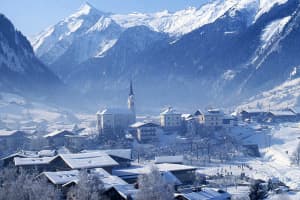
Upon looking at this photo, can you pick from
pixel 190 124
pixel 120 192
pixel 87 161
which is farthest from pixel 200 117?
pixel 120 192

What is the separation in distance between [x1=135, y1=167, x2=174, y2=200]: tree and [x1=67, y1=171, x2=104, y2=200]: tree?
2578 mm

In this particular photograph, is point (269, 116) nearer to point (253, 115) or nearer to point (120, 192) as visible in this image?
point (253, 115)

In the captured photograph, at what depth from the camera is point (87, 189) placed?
31.2m

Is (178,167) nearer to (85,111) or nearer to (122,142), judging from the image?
(122,142)

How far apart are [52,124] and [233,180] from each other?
6874 cm

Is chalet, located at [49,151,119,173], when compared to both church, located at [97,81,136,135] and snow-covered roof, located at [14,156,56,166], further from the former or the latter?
church, located at [97,81,136,135]

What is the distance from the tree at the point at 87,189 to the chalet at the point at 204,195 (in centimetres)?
486

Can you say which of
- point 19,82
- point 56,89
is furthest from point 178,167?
point 56,89

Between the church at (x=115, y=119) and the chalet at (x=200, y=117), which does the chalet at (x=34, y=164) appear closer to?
the church at (x=115, y=119)

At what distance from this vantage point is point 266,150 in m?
85.0

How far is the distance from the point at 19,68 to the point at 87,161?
413 feet

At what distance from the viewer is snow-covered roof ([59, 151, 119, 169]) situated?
45.7 metres

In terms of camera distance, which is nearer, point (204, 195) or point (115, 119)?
point (204, 195)

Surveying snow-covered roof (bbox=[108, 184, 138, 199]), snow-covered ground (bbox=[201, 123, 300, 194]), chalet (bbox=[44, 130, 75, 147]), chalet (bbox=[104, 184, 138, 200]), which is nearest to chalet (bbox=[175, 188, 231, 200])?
snow-covered roof (bbox=[108, 184, 138, 199])
